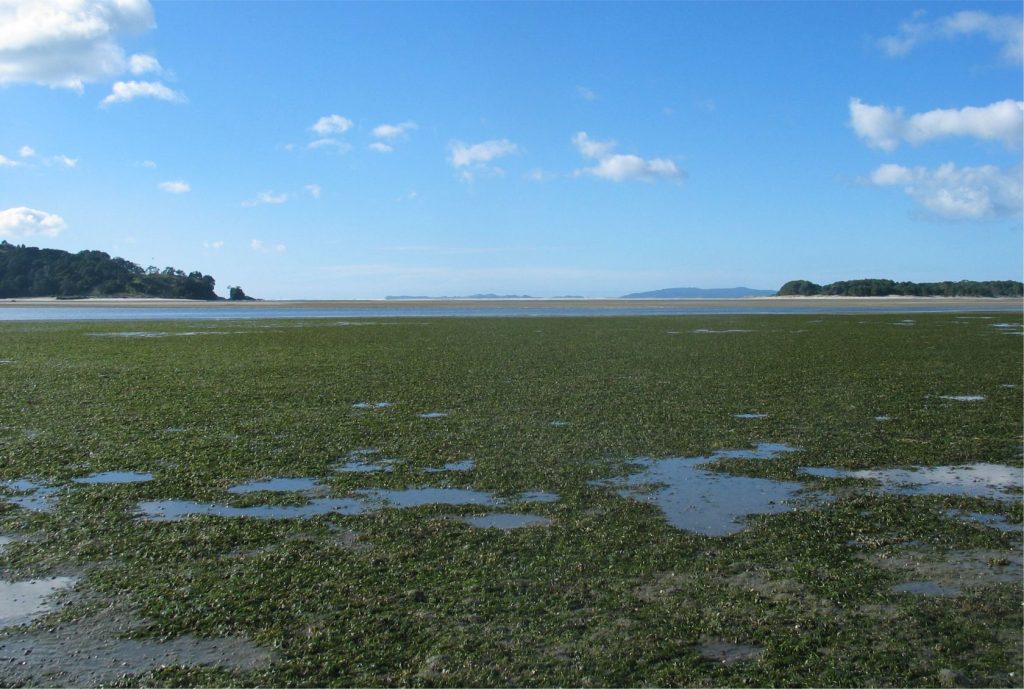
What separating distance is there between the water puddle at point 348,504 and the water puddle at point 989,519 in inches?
170

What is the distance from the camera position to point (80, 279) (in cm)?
14350

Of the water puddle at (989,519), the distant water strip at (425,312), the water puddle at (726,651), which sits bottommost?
the water puddle at (726,651)

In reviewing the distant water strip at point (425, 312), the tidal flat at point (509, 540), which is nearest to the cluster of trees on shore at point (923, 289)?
the distant water strip at point (425, 312)

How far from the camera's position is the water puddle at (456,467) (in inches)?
418

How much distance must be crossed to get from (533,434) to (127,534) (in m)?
6.45

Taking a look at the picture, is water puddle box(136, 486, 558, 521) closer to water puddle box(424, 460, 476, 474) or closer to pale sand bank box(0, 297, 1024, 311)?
water puddle box(424, 460, 476, 474)

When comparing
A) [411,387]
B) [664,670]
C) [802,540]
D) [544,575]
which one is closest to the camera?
[664,670]

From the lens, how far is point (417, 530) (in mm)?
8008

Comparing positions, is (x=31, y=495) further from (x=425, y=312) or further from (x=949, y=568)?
(x=425, y=312)

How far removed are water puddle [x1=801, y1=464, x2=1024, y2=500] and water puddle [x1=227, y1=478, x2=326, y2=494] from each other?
6.37 meters

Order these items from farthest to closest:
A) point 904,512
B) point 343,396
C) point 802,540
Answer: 1. point 343,396
2. point 904,512
3. point 802,540

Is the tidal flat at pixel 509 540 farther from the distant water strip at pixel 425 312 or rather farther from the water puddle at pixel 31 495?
the distant water strip at pixel 425 312

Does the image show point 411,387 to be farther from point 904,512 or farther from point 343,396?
point 904,512

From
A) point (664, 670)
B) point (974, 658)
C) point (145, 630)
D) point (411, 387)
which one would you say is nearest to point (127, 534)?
point (145, 630)
